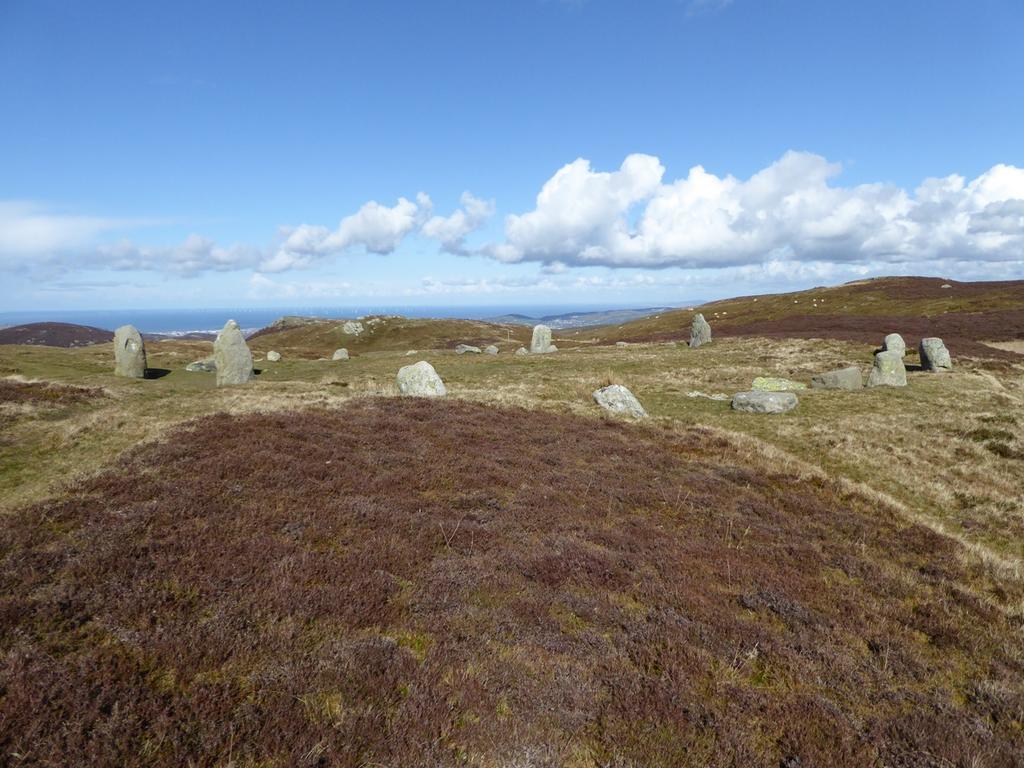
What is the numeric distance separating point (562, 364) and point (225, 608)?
141 feet

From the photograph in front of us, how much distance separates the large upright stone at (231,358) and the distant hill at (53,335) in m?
166

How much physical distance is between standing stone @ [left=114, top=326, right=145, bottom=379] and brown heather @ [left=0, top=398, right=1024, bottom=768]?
25.9 meters

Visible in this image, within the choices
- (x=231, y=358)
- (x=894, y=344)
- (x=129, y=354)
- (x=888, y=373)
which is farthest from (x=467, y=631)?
(x=894, y=344)

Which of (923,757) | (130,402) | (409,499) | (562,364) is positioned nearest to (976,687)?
(923,757)

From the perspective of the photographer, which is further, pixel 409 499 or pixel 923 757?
pixel 409 499

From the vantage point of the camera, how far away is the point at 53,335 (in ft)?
587

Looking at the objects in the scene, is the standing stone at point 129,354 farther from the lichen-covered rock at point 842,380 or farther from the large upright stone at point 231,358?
the lichen-covered rock at point 842,380

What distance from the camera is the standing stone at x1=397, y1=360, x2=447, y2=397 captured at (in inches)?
1217

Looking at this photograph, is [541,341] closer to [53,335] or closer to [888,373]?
[888,373]

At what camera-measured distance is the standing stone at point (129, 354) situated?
1372 inches

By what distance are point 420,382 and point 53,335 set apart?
218210mm

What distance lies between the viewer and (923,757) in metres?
6.07

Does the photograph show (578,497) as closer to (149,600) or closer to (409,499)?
(409,499)

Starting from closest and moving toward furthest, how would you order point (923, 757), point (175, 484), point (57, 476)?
1. point (923, 757)
2. point (175, 484)
3. point (57, 476)
